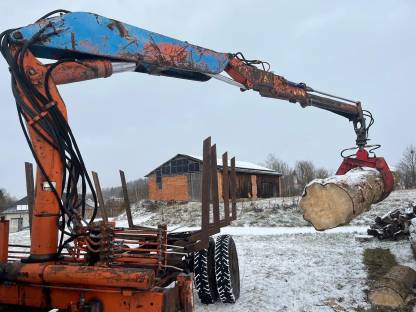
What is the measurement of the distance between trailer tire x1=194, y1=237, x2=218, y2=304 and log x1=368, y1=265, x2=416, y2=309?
2.54 meters

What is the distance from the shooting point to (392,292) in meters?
6.74

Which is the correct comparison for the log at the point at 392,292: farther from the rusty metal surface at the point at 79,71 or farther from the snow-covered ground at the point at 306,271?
the rusty metal surface at the point at 79,71

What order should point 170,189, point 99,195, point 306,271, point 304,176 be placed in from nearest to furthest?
point 99,195 < point 306,271 < point 170,189 < point 304,176

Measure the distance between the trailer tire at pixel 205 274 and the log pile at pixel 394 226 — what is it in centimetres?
757

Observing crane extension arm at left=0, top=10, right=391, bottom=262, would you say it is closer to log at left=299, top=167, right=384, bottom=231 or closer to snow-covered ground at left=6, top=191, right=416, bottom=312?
log at left=299, top=167, right=384, bottom=231

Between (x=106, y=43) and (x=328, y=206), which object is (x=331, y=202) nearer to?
(x=328, y=206)

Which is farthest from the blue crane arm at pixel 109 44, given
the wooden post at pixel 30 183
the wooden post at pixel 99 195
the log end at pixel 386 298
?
the log end at pixel 386 298

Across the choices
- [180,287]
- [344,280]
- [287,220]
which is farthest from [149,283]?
[287,220]

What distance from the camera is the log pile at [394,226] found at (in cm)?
1211

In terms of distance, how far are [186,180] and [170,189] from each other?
214 cm

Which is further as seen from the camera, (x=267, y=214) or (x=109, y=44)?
(x=267, y=214)

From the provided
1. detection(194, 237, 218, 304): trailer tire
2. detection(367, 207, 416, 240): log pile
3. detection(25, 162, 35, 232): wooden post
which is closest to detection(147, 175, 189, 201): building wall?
detection(367, 207, 416, 240): log pile

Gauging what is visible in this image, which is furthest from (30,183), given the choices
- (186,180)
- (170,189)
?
(170,189)

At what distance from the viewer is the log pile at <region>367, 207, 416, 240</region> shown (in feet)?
39.7
